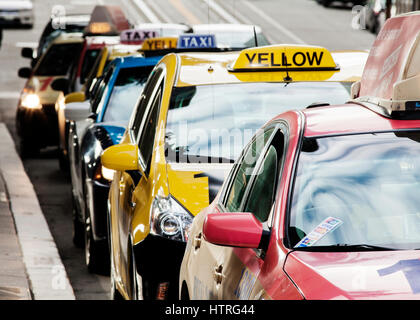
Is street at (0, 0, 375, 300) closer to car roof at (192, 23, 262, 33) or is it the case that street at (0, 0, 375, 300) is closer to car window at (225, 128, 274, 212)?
car roof at (192, 23, 262, 33)

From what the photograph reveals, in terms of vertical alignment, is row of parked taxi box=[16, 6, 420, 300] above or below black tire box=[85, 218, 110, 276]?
above

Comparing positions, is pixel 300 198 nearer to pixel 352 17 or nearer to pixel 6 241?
pixel 6 241

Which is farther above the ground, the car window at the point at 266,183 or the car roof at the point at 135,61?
the car window at the point at 266,183

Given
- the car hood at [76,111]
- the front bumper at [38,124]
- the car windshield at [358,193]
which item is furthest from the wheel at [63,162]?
the car windshield at [358,193]

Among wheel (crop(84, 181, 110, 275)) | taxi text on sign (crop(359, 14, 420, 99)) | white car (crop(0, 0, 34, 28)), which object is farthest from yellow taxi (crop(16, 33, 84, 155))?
white car (crop(0, 0, 34, 28))

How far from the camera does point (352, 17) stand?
4559 centimetres

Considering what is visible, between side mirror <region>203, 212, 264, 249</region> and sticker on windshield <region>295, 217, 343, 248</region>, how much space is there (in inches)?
6.4

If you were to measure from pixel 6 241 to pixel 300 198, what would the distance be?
240 inches

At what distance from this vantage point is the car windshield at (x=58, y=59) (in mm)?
16422

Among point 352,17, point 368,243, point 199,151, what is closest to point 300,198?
point 368,243

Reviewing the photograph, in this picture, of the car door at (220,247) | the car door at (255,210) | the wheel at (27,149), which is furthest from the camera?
the wheel at (27,149)

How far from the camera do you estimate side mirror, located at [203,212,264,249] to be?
4016 millimetres

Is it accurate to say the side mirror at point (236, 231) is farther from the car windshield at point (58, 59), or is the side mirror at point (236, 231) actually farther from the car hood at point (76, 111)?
the car windshield at point (58, 59)

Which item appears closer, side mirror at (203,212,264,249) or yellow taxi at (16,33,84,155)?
side mirror at (203,212,264,249)
